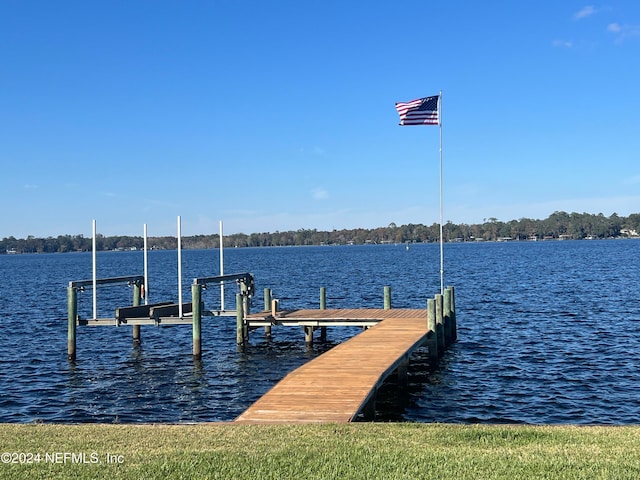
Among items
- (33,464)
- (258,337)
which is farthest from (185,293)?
(33,464)

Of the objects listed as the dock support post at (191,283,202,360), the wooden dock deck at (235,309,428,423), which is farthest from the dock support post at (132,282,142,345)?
the wooden dock deck at (235,309,428,423)

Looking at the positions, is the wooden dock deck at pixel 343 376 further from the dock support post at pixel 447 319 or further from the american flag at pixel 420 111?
the american flag at pixel 420 111

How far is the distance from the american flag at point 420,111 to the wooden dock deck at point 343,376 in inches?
318

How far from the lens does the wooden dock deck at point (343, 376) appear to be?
11.8 m

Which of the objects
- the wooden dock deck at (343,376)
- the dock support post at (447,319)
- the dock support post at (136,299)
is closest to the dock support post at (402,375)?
the wooden dock deck at (343,376)

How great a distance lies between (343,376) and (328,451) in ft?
20.1

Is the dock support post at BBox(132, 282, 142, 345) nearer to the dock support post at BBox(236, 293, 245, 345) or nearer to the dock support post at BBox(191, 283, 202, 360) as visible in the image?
the dock support post at BBox(236, 293, 245, 345)

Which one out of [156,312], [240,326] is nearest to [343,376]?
[240,326]

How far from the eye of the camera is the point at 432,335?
22672 millimetres

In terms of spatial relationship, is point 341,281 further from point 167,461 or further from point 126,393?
point 167,461

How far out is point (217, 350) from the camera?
27359mm

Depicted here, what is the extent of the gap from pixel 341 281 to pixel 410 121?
40994mm

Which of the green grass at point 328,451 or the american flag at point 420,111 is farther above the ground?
the american flag at point 420,111

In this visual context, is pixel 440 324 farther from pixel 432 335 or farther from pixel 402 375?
pixel 402 375
